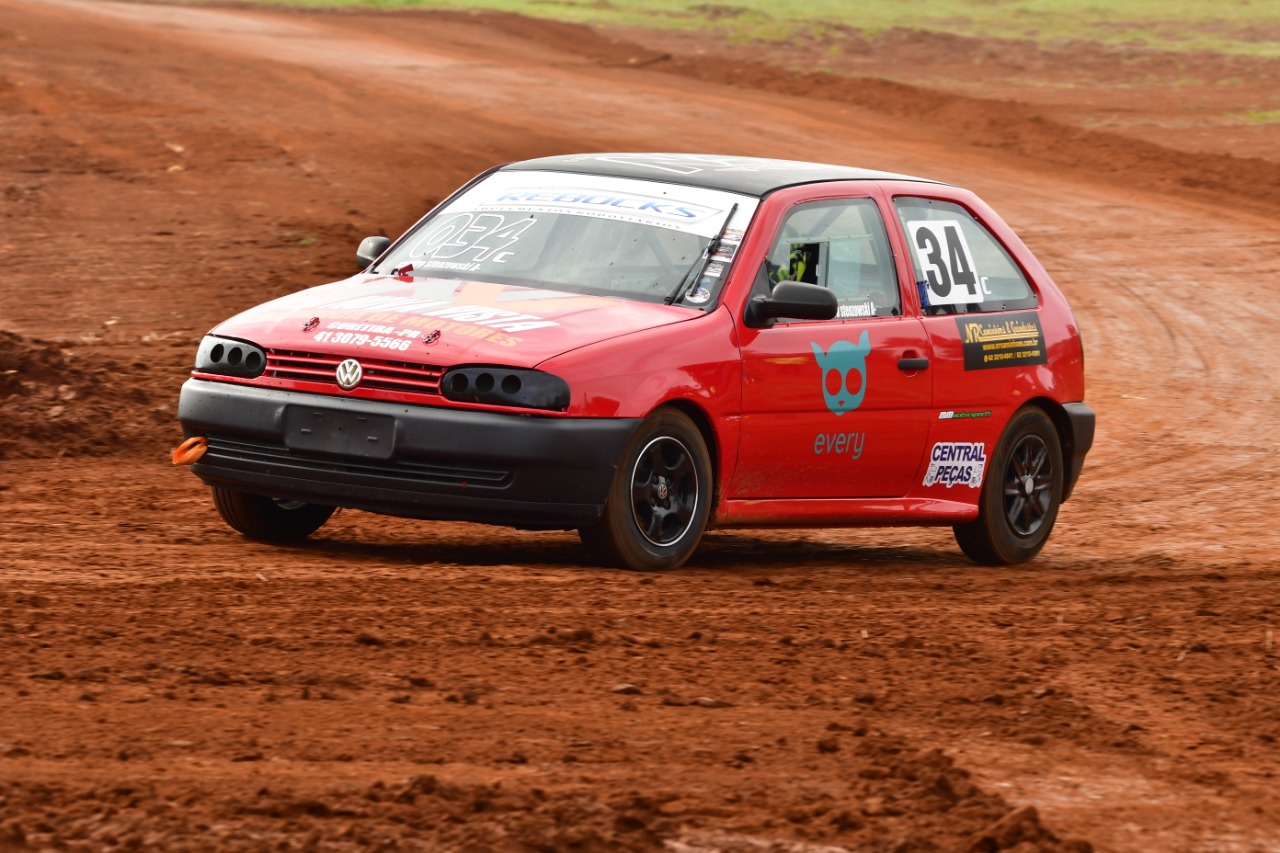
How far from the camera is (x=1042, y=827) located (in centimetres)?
488

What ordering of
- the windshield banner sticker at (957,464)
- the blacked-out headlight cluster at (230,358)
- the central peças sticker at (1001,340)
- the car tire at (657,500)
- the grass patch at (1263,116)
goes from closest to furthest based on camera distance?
the car tire at (657,500), the blacked-out headlight cluster at (230,358), the windshield banner sticker at (957,464), the central peças sticker at (1001,340), the grass patch at (1263,116)

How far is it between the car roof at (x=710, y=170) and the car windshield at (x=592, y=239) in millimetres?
76

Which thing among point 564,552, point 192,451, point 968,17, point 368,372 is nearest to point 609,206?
point 564,552

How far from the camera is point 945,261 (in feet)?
31.7

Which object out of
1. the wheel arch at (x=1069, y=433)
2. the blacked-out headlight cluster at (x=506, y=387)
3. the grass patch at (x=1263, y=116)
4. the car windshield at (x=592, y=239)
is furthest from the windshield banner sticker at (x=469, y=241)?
the grass patch at (x=1263, y=116)

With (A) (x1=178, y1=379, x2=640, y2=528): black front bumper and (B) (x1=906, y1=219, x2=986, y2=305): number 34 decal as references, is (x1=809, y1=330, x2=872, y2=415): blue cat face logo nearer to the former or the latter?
(B) (x1=906, y1=219, x2=986, y2=305): number 34 decal

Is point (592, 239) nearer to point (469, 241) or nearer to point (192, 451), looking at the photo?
point (469, 241)

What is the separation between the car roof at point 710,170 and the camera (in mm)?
8977

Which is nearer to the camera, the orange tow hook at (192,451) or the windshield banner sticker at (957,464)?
the orange tow hook at (192,451)

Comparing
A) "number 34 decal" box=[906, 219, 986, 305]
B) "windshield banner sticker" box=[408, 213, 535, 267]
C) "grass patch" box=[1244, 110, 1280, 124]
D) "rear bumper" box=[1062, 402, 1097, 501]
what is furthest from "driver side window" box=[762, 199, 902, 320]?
"grass patch" box=[1244, 110, 1280, 124]

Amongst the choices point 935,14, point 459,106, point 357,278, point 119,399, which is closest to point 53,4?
point 459,106

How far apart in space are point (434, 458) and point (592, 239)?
151cm

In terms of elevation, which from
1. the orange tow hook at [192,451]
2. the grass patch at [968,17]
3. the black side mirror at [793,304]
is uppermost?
the grass patch at [968,17]

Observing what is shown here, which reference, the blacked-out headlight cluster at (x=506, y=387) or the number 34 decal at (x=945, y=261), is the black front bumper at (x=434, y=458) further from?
the number 34 decal at (x=945, y=261)
